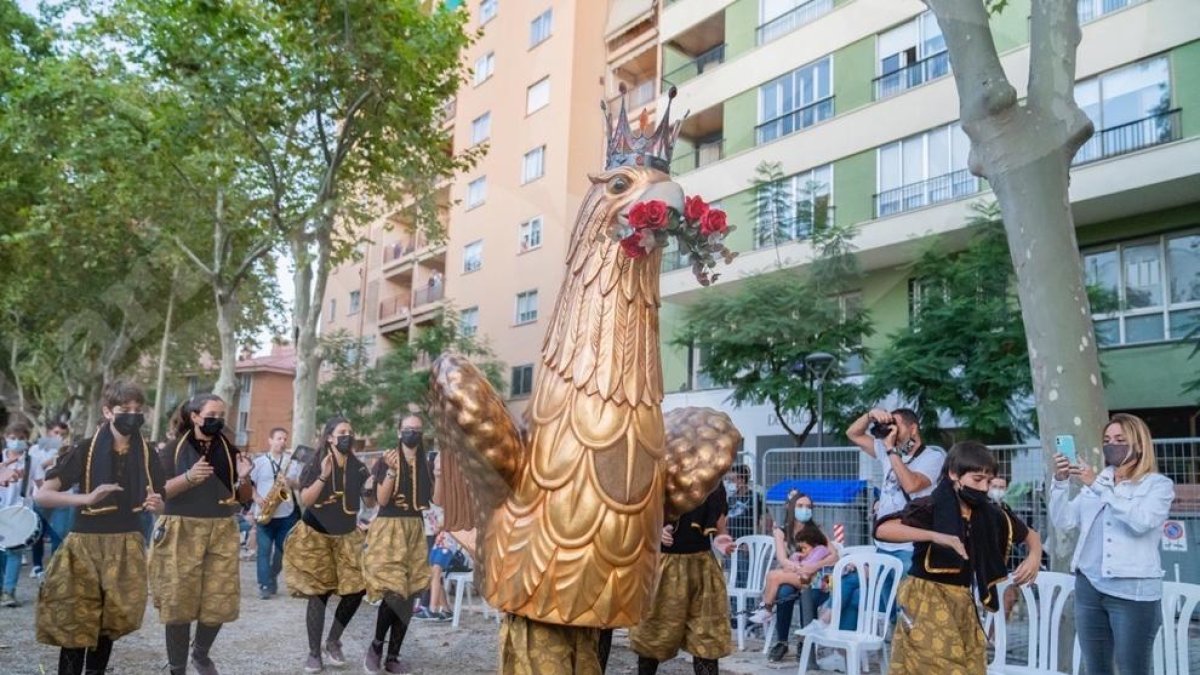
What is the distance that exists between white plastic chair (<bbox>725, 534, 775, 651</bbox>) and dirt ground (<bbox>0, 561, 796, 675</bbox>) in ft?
1.04

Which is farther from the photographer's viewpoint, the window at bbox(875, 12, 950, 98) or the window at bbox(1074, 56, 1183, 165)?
the window at bbox(875, 12, 950, 98)

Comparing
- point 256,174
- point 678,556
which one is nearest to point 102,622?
point 678,556

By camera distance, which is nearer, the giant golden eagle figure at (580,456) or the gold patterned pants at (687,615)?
the giant golden eagle figure at (580,456)

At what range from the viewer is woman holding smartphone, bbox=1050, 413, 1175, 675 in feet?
13.7

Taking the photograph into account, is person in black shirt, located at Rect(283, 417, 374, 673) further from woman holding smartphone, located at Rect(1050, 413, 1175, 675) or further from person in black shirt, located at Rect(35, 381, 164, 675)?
woman holding smartphone, located at Rect(1050, 413, 1175, 675)

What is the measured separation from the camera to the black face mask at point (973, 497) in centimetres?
406

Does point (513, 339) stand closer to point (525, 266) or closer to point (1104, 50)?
point (525, 266)

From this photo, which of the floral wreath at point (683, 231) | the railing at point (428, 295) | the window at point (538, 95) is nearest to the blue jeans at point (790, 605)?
the floral wreath at point (683, 231)

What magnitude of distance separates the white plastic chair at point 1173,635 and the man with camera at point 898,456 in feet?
3.98

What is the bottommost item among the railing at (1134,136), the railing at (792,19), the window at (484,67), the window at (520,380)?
the window at (520,380)

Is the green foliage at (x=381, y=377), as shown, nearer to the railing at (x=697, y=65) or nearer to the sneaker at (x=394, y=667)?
the railing at (x=697, y=65)

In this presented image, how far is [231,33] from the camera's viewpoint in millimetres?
12758

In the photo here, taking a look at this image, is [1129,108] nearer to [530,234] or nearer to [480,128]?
[530,234]

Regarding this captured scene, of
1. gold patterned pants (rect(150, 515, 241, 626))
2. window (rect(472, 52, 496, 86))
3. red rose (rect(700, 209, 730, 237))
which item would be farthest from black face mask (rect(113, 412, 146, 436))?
window (rect(472, 52, 496, 86))
